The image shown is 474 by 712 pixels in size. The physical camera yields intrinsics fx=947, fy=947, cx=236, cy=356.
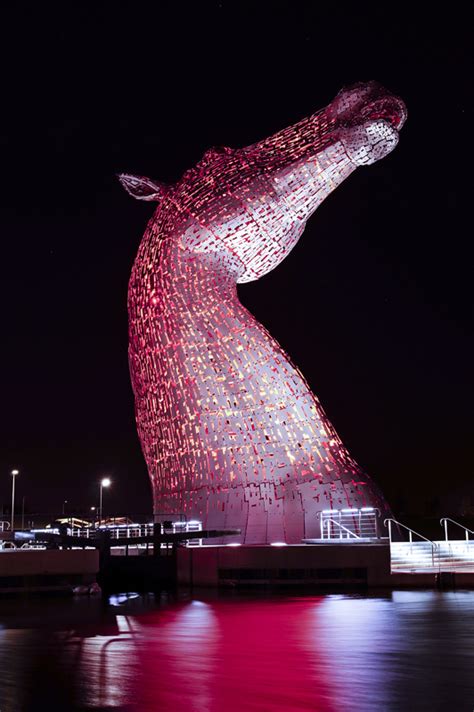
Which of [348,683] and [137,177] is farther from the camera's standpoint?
[137,177]

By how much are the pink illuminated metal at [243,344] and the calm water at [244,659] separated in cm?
874

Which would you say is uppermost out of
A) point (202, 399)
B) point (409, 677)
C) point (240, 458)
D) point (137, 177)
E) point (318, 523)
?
point (137, 177)

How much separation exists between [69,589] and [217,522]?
486cm


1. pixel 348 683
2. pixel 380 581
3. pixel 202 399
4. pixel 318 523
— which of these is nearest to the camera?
pixel 348 683

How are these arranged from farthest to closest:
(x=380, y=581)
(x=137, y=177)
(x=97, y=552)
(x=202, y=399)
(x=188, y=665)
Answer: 1. (x=137, y=177)
2. (x=202, y=399)
3. (x=97, y=552)
4. (x=380, y=581)
5. (x=188, y=665)

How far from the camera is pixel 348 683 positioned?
7.23 metres

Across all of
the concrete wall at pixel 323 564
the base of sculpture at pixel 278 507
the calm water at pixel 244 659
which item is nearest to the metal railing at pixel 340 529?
the base of sculpture at pixel 278 507

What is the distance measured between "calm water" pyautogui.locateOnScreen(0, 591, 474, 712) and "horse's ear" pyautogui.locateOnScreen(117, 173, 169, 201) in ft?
46.9

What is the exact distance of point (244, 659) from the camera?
871 centimetres

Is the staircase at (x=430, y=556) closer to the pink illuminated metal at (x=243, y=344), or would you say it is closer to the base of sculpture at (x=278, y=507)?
the base of sculpture at (x=278, y=507)

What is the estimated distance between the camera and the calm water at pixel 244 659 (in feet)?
22.1

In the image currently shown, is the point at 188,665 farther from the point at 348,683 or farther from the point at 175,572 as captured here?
the point at 175,572

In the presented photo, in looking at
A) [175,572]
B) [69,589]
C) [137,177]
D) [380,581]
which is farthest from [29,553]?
[137,177]

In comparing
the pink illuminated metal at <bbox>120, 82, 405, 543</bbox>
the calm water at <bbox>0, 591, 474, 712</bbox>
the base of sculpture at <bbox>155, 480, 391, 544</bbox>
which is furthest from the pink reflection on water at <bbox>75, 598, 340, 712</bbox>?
the pink illuminated metal at <bbox>120, 82, 405, 543</bbox>
